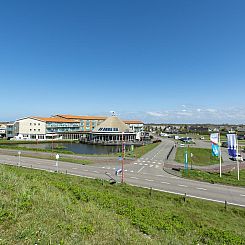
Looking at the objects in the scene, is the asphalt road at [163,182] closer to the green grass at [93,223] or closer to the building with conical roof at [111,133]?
the green grass at [93,223]

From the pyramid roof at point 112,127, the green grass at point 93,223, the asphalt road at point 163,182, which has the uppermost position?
the pyramid roof at point 112,127

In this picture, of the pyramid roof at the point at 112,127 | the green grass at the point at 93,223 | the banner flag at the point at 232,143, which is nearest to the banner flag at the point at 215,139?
→ the banner flag at the point at 232,143

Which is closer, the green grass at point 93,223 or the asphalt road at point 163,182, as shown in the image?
the green grass at point 93,223

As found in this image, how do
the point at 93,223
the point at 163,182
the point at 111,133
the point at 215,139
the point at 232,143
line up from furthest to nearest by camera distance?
1. the point at 111,133
2. the point at 215,139
3. the point at 232,143
4. the point at 163,182
5. the point at 93,223

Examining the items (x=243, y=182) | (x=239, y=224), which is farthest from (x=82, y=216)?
(x=243, y=182)

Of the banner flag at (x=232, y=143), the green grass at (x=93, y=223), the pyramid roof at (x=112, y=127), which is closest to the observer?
the green grass at (x=93, y=223)

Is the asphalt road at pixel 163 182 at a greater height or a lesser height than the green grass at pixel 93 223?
lesser

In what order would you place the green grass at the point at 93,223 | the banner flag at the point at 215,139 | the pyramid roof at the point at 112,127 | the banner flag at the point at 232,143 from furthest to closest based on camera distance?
the pyramid roof at the point at 112,127
the banner flag at the point at 215,139
the banner flag at the point at 232,143
the green grass at the point at 93,223

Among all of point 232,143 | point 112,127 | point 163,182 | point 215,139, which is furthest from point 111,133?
point 163,182

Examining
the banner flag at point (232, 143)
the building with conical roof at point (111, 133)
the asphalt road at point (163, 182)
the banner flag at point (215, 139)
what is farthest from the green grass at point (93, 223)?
the building with conical roof at point (111, 133)

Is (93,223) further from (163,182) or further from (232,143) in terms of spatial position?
(232,143)

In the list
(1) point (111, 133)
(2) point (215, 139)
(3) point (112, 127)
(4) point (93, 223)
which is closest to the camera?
(4) point (93, 223)

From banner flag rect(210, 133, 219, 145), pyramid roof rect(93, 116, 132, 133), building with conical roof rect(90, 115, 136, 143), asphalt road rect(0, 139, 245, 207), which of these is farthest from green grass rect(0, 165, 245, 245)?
pyramid roof rect(93, 116, 132, 133)

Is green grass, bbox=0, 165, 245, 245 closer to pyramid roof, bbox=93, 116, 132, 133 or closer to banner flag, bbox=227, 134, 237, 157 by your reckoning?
banner flag, bbox=227, 134, 237, 157
